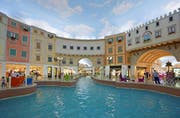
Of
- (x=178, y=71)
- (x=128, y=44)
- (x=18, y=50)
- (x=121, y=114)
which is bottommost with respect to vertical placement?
(x=121, y=114)

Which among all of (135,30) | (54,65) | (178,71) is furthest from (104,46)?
(178,71)

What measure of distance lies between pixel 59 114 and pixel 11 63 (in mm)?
19946

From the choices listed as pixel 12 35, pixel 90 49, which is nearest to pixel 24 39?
pixel 12 35

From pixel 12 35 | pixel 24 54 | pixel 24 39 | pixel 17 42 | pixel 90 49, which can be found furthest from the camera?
pixel 90 49

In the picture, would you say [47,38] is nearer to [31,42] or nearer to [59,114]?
[31,42]

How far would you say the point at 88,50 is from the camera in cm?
3528

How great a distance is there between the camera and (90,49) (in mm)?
35344

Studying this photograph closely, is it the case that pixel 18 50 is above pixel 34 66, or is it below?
above

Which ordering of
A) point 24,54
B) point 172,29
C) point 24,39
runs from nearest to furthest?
point 172,29 → point 24,54 → point 24,39

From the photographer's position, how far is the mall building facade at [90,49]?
2053 centimetres

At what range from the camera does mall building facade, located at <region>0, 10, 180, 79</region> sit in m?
20.5

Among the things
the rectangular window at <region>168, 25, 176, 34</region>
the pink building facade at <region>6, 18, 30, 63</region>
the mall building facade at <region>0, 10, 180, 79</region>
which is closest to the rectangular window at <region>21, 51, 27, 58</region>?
the pink building facade at <region>6, 18, 30, 63</region>

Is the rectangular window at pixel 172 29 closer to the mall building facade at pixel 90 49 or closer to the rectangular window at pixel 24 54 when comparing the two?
the mall building facade at pixel 90 49

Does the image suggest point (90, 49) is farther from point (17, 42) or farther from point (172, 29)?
point (172, 29)
